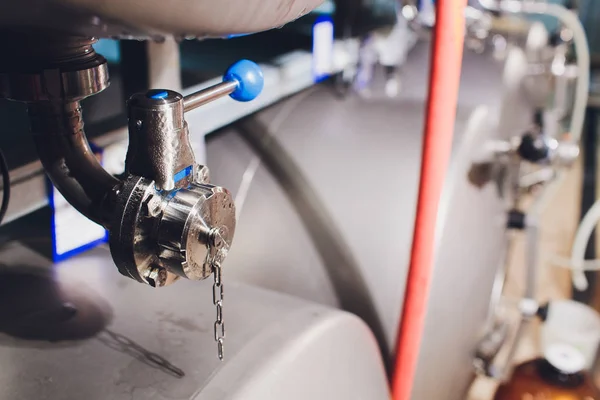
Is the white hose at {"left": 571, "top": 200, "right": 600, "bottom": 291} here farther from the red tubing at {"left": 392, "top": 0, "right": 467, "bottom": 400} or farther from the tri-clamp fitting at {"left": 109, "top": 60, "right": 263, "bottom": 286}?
the tri-clamp fitting at {"left": 109, "top": 60, "right": 263, "bottom": 286}

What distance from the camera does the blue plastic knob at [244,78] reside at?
50 cm

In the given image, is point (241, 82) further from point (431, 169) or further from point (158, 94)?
point (431, 169)

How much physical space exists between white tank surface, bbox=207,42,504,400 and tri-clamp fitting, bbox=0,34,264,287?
0.32 m

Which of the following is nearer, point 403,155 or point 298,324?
point 298,324

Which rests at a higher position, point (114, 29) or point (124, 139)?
point (114, 29)

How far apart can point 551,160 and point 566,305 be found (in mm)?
404

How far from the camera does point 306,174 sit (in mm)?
874

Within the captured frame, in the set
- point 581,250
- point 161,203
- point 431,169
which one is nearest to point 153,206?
point 161,203

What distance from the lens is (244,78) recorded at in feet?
1.65

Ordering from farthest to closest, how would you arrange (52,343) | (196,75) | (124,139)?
(196,75) → (124,139) → (52,343)

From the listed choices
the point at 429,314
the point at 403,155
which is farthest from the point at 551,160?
the point at 429,314

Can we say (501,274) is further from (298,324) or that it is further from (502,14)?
(298,324)

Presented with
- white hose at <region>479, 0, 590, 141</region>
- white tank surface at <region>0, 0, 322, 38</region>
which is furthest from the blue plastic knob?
white hose at <region>479, 0, 590, 141</region>

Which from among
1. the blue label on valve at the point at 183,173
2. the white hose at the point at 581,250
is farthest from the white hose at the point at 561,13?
the blue label on valve at the point at 183,173
